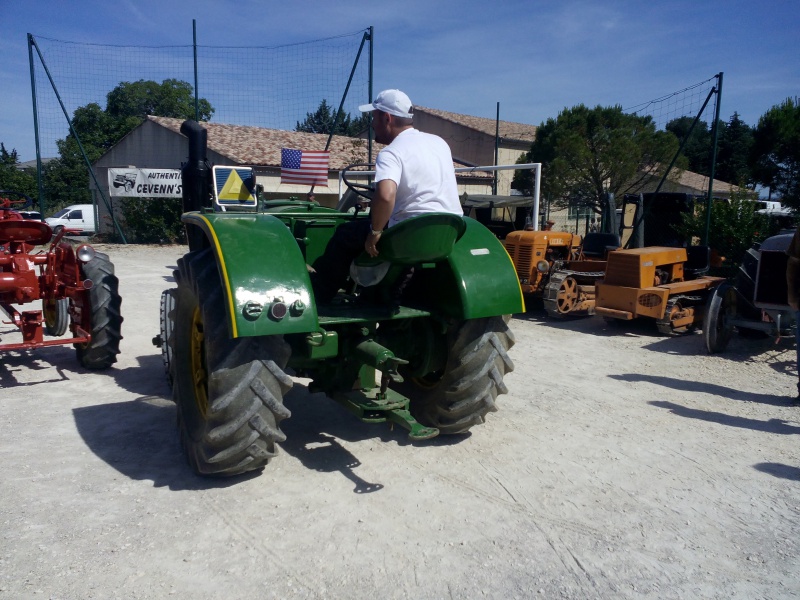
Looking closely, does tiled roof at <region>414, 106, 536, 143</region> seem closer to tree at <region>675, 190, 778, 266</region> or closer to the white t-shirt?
tree at <region>675, 190, 778, 266</region>

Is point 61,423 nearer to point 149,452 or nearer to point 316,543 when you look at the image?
point 149,452

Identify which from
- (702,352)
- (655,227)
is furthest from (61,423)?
(655,227)

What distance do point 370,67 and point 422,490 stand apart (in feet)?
32.4

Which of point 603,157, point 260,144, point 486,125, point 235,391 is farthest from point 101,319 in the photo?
point 486,125

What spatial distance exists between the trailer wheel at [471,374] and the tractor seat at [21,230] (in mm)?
4054

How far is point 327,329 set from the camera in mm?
3863

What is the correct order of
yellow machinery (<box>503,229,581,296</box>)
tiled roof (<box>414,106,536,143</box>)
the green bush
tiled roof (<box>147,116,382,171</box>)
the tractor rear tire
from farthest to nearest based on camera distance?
tiled roof (<box>414,106,536,143</box>), tiled roof (<box>147,116,382,171</box>), the green bush, yellow machinery (<box>503,229,581,296</box>), the tractor rear tire

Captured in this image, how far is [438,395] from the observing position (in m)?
4.16

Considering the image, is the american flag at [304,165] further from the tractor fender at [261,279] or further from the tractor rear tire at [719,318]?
the tractor fender at [261,279]

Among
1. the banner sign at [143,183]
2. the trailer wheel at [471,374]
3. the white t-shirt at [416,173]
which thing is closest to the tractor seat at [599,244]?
the trailer wheel at [471,374]

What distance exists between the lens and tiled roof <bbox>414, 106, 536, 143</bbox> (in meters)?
30.2

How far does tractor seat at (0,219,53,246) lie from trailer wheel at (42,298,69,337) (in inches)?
24.6

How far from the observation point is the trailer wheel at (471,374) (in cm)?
395

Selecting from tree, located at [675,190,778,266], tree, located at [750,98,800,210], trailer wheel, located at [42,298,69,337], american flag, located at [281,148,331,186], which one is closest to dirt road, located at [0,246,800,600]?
trailer wheel, located at [42,298,69,337]
